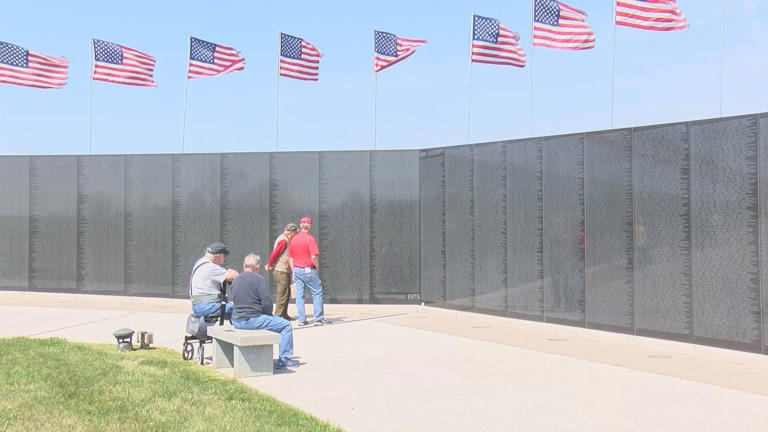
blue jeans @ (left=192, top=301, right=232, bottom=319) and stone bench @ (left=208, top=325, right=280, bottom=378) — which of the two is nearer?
stone bench @ (left=208, top=325, right=280, bottom=378)

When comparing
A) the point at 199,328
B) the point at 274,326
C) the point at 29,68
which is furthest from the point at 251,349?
the point at 29,68

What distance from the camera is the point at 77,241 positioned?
17094 mm

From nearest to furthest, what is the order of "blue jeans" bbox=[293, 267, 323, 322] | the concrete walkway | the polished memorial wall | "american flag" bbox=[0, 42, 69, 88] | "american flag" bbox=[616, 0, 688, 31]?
the concrete walkway → the polished memorial wall → "american flag" bbox=[616, 0, 688, 31] → "blue jeans" bbox=[293, 267, 323, 322] → "american flag" bbox=[0, 42, 69, 88]

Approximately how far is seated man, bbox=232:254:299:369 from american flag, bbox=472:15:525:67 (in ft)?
23.1

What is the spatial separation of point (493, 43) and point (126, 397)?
9.69m

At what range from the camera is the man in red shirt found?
501 inches

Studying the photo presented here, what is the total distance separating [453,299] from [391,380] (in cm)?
634

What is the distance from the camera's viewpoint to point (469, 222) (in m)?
13.8

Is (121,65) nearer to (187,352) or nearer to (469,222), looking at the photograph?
(469,222)

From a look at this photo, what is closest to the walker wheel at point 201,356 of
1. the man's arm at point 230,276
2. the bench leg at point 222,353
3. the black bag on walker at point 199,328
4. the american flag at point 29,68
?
the black bag on walker at point 199,328

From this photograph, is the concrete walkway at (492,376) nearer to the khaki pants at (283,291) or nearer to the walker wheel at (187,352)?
the khaki pants at (283,291)


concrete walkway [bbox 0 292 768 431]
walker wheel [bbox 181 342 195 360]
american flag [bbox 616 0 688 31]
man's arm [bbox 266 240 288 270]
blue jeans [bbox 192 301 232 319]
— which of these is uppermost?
american flag [bbox 616 0 688 31]

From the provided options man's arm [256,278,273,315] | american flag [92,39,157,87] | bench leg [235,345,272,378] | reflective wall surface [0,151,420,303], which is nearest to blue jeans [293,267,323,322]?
reflective wall surface [0,151,420,303]

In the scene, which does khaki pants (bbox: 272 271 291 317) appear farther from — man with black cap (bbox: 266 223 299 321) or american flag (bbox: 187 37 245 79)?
american flag (bbox: 187 37 245 79)
